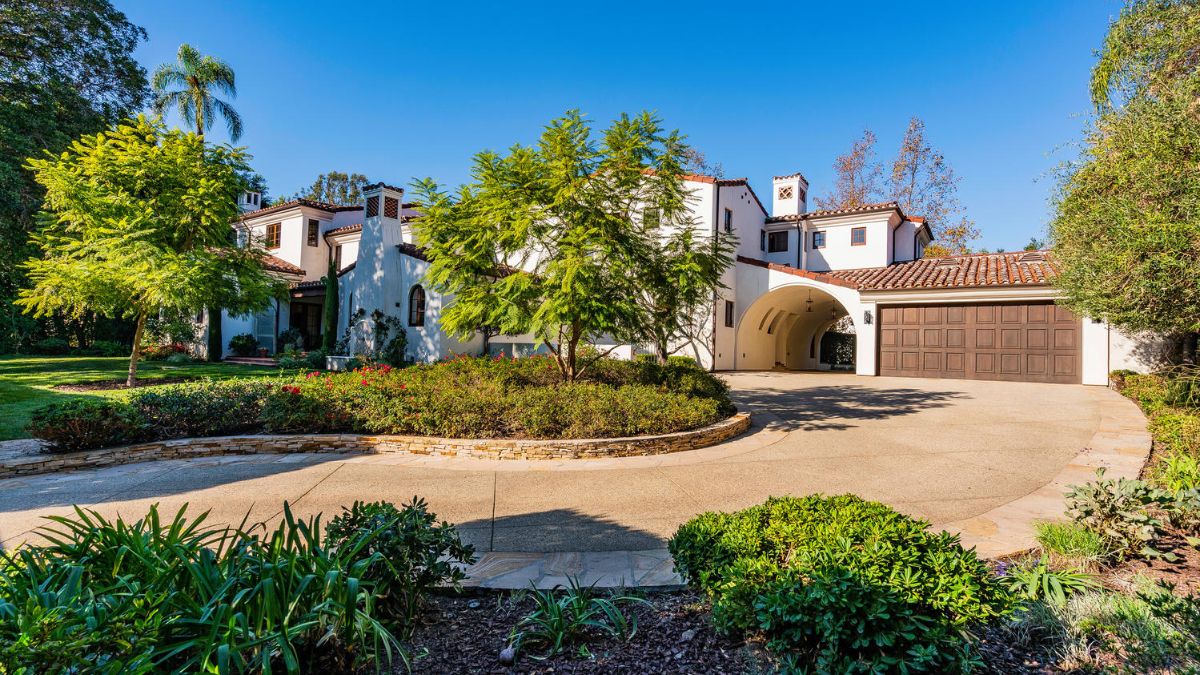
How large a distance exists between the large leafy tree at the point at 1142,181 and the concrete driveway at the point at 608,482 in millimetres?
2436

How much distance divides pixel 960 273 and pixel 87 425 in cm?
2359

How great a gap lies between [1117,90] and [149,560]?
14.7 meters

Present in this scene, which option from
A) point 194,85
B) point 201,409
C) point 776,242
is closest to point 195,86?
point 194,85

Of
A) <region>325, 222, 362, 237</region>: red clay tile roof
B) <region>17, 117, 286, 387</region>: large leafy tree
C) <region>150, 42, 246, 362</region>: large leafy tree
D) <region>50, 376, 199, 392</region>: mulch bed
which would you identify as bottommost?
<region>50, 376, 199, 392</region>: mulch bed

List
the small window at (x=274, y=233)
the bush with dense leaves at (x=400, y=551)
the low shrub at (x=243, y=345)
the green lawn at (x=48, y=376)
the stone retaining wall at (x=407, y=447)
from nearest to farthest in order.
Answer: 1. the bush with dense leaves at (x=400, y=551)
2. the stone retaining wall at (x=407, y=447)
3. the green lawn at (x=48, y=376)
4. the low shrub at (x=243, y=345)
5. the small window at (x=274, y=233)

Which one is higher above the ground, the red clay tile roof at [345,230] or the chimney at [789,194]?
the chimney at [789,194]

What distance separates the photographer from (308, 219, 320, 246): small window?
26359mm

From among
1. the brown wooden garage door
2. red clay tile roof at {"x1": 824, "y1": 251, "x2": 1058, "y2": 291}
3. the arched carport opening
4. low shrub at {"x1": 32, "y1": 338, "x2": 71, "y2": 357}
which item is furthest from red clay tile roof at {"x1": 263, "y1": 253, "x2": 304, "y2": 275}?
the brown wooden garage door

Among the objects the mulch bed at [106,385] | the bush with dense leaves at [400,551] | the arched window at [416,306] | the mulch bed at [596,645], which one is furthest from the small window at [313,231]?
the mulch bed at [596,645]

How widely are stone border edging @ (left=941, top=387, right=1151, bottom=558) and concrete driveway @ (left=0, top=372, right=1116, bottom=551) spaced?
0.19 metres

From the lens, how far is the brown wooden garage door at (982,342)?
16.8 m

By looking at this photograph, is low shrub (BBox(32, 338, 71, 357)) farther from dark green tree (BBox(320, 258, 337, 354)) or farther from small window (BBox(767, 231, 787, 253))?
small window (BBox(767, 231, 787, 253))

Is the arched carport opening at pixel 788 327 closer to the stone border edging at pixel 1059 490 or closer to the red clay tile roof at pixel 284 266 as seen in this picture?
the stone border edging at pixel 1059 490

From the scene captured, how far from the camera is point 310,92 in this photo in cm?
1354
